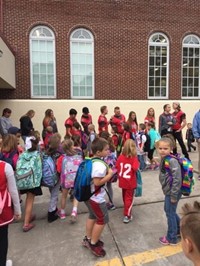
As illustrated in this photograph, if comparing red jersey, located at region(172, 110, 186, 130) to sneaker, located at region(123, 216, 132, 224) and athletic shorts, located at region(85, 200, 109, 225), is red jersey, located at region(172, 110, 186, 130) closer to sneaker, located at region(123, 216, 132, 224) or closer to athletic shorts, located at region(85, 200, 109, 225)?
sneaker, located at region(123, 216, 132, 224)

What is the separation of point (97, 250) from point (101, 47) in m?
10.0

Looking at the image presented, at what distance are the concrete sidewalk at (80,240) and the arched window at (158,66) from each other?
876 cm

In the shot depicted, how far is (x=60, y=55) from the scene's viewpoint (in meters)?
11.6

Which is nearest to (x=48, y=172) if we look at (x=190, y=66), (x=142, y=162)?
(x=142, y=162)

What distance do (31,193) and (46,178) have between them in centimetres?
29

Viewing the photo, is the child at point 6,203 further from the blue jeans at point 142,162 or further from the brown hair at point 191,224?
the blue jeans at point 142,162

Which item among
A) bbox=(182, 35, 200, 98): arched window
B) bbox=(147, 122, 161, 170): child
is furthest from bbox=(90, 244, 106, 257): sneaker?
bbox=(182, 35, 200, 98): arched window

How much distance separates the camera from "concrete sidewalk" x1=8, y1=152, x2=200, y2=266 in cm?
305

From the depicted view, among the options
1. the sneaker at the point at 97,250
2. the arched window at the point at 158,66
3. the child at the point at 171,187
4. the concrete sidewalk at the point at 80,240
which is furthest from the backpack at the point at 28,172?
the arched window at the point at 158,66

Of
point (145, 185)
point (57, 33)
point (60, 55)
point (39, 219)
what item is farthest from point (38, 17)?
point (39, 219)

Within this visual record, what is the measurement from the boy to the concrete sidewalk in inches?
5.2

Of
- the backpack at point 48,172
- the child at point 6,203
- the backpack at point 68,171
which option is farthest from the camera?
the backpack at point 68,171

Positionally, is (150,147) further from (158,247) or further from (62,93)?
(62,93)

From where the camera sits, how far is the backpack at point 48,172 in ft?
12.9
